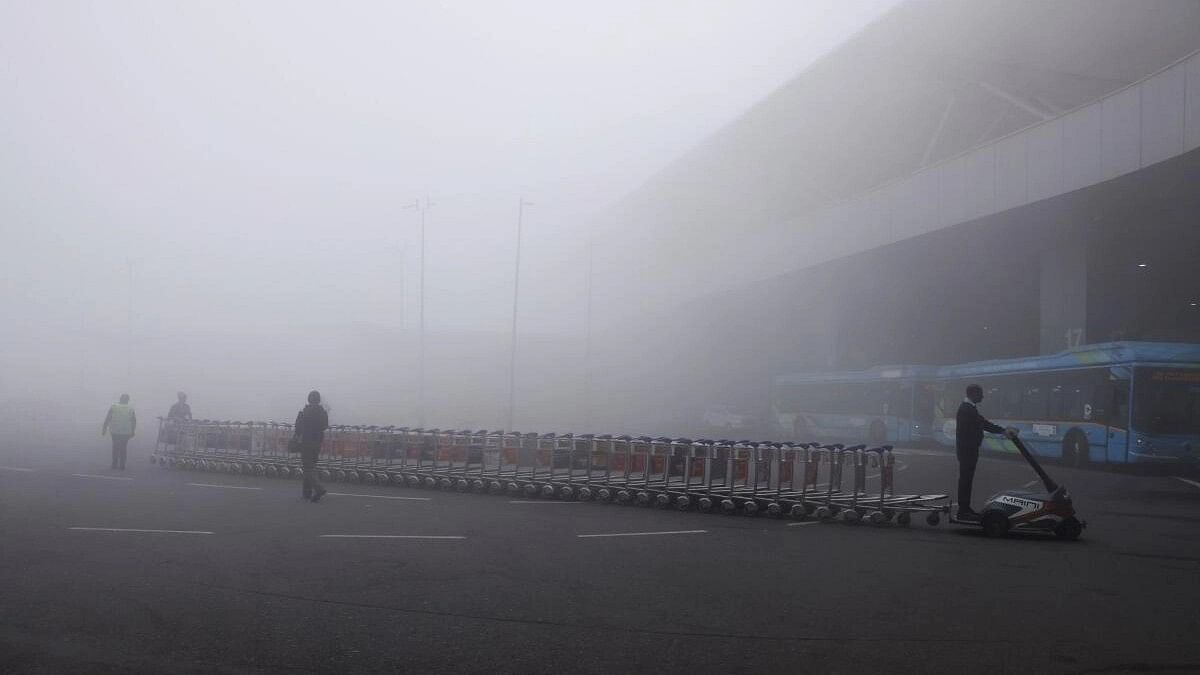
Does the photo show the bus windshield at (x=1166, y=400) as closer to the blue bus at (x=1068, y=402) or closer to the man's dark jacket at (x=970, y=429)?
the blue bus at (x=1068, y=402)

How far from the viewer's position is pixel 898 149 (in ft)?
170

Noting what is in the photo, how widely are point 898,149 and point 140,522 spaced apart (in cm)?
4571

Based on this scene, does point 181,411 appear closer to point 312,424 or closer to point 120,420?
point 120,420

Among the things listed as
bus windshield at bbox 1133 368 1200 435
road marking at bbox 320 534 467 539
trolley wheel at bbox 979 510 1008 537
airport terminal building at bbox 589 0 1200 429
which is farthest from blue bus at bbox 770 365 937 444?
road marking at bbox 320 534 467 539

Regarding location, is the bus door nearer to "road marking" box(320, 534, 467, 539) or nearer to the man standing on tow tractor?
the man standing on tow tractor

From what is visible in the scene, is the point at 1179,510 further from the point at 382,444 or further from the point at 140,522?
the point at 140,522

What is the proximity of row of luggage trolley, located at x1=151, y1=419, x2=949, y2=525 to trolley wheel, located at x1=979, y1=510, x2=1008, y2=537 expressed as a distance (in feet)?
3.10

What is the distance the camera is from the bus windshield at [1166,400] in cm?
2656

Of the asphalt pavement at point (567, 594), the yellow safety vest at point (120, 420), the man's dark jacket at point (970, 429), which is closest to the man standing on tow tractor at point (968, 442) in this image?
the man's dark jacket at point (970, 429)

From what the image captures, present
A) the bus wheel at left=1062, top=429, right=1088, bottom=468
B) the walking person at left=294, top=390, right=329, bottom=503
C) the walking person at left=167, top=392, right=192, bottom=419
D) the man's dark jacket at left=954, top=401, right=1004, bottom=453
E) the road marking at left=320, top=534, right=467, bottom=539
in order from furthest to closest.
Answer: the bus wheel at left=1062, top=429, right=1088, bottom=468, the walking person at left=167, top=392, right=192, bottom=419, the walking person at left=294, top=390, right=329, bottom=503, the man's dark jacket at left=954, top=401, right=1004, bottom=453, the road marking at left=320, top=534, right=467, bottom=539

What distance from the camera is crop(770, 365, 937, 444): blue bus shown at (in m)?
37.6

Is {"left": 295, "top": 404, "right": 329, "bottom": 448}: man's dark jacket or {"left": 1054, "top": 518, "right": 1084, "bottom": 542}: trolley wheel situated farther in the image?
{"left": 295, "top": 404, "right": 329, "bottom": 448}: man's dark jacket

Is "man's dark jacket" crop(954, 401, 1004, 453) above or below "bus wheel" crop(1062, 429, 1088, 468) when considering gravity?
above

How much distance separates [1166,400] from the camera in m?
26.6
